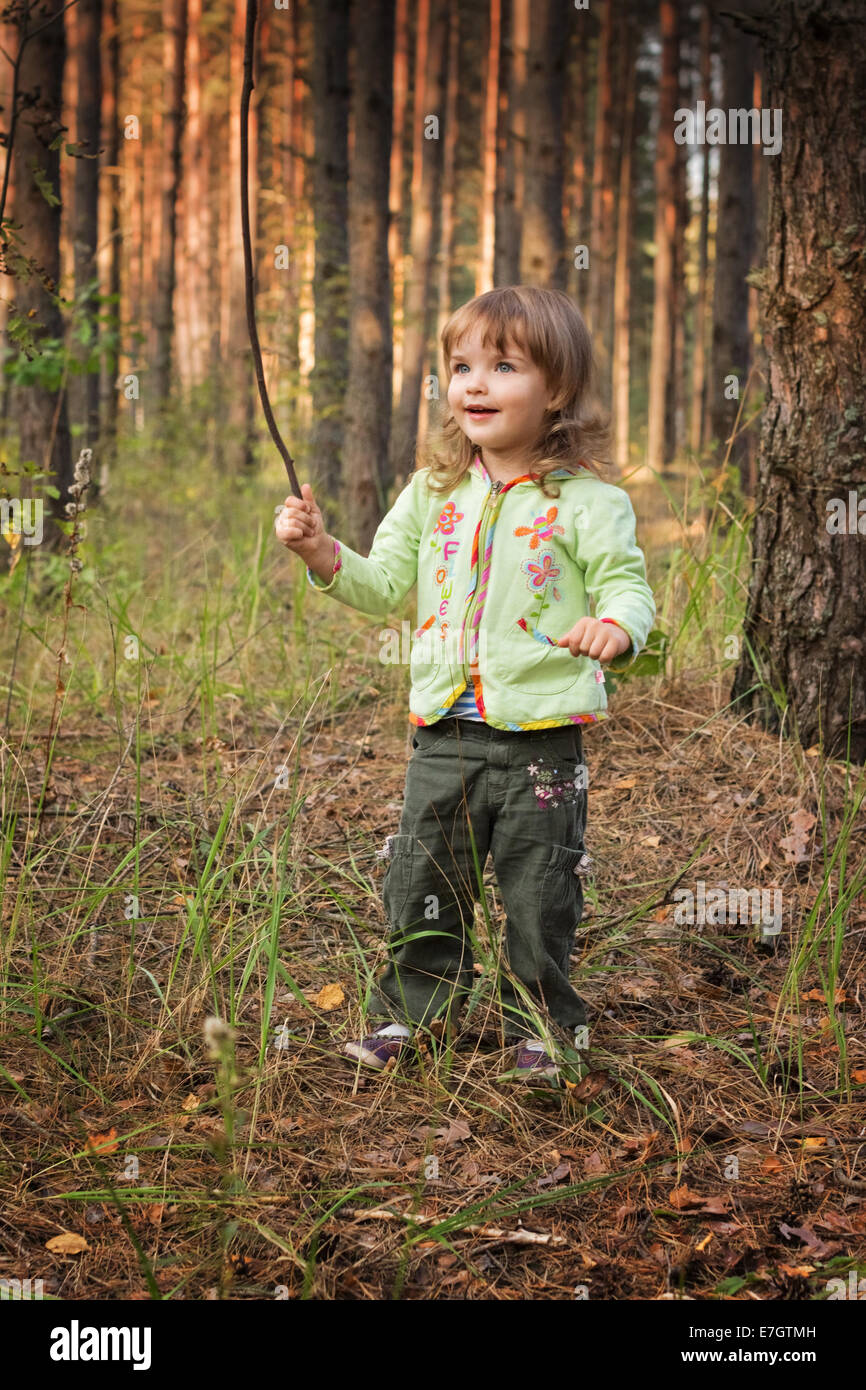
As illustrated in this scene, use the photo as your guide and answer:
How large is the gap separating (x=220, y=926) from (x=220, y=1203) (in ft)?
2.66

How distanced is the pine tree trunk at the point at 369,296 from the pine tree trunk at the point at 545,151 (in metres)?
1.03

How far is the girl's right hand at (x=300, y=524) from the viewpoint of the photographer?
2.04 m

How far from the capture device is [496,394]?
2.20 meters

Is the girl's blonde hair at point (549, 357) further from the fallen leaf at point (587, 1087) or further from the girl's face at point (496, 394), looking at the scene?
the fallen leaf at point (587, 1087)

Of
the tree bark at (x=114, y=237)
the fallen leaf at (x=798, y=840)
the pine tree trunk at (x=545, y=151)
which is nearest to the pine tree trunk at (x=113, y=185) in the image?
the tree bark at (x=114, y=237)

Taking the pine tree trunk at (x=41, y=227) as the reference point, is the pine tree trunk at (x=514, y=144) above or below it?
above

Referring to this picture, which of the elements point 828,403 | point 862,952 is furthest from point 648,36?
point 862,952

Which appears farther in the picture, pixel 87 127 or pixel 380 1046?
pixel 87 127

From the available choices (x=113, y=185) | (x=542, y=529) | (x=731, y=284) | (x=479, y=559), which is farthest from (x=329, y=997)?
(x=113, y=185)

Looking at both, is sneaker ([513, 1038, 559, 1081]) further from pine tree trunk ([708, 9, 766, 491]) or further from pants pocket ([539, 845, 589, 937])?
pine tree trunk ([708, 9, 766, 491])

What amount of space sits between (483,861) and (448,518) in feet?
2.42

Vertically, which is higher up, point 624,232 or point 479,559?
point 624,232

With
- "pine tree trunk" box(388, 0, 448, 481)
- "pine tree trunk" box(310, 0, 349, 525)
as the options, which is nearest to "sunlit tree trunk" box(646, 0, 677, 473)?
"pine tree trunk" box(388, 0, 448, 481)

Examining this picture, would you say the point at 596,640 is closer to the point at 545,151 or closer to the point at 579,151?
the point at 545,151
